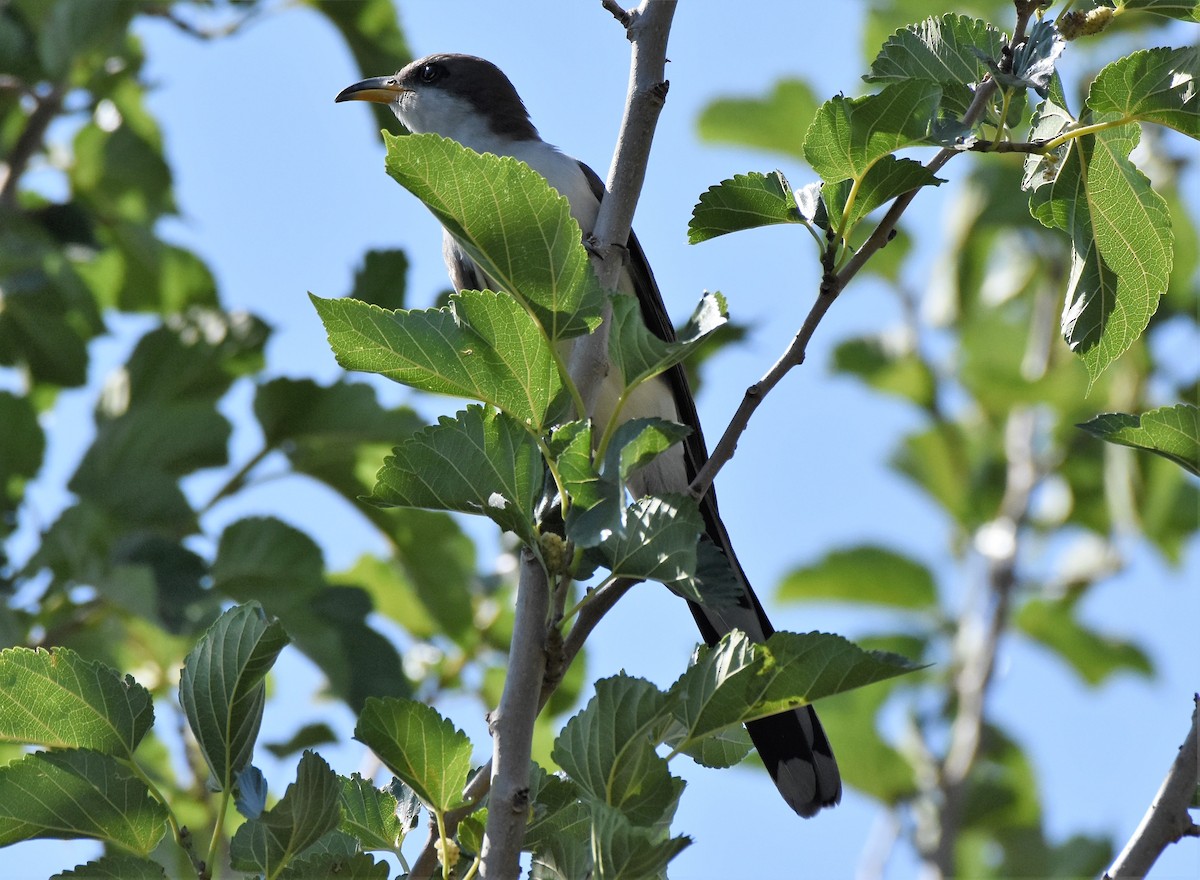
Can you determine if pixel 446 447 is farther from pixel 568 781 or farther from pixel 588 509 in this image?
pixel 568 781

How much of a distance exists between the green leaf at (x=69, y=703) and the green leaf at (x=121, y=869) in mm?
157

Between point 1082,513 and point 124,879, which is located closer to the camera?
point 124,879

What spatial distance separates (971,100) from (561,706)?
2.95 metres

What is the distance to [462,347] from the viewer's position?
1966 millimetres

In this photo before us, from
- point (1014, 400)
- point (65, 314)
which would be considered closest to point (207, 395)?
point (65, 314)

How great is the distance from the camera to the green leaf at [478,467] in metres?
1.96

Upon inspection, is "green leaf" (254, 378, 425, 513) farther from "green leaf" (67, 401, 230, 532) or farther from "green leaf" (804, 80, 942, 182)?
"green leaf" (804, 80, 942, 182)

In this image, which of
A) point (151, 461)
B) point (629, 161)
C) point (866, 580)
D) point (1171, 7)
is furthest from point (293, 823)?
point (866, 580)

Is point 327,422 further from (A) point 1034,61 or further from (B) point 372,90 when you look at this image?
(A) point 1034,61

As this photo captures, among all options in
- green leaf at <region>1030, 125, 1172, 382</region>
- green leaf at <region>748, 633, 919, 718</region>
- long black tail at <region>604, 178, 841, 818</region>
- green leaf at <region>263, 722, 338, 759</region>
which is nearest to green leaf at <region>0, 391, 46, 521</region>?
green leaf at <region>263, 722, 338, 759</region>

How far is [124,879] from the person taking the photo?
2.06 m

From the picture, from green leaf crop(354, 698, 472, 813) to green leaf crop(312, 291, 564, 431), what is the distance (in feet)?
1.62

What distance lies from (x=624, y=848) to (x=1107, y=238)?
1.23 metres

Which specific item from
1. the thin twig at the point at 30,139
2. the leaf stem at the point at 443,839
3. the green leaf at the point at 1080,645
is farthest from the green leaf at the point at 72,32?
the green leaf at the point at 1080,645
